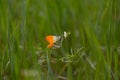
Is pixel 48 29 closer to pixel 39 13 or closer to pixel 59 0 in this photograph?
pixel 59 0

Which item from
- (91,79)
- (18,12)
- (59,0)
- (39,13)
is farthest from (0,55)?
(18,12)

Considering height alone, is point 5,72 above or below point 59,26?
below

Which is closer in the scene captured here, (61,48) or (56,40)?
(56,40)

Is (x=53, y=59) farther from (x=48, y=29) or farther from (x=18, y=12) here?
(x=18, y=12)

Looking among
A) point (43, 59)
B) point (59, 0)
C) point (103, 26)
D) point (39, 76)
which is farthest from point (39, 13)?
point (39, 76)

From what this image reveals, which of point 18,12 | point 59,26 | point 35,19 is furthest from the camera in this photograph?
point 18,12

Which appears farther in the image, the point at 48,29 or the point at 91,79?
the point at 48,29

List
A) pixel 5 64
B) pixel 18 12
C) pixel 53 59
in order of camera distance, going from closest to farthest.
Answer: pixel 5 64 → pixel 53 59 → pixel 18 12

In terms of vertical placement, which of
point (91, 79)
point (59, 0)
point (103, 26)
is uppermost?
point (59, 0)
